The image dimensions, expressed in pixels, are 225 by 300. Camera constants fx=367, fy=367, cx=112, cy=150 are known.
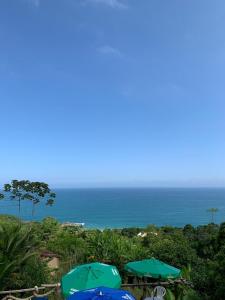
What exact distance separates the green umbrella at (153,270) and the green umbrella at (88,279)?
909mm

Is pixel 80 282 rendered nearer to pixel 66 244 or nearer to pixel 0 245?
pixel 0 245

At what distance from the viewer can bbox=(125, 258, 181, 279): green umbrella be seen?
8.00 metres

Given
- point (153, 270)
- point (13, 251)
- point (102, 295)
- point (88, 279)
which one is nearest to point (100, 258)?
Answer: point (13, 251)

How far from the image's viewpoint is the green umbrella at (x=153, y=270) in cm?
800

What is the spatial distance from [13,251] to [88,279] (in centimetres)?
410

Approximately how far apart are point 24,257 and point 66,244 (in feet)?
20.8

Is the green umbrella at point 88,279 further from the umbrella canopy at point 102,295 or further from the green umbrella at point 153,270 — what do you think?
the umbrella canopy at point 102,295

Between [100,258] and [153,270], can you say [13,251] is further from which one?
[153,270]

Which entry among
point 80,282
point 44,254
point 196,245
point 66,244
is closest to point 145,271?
point 80,282

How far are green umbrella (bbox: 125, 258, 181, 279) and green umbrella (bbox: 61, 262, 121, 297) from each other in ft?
2.98

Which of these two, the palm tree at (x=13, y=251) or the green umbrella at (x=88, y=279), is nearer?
the green umbrella at (x=88, y=279)

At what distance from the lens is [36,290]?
747 centimetres

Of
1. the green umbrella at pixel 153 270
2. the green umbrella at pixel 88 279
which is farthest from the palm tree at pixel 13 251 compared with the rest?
the green umbrella at pixel 153 270

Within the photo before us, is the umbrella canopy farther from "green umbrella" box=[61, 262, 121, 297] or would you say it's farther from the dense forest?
"green umbrella" box=[61, 262, 121, 297]
